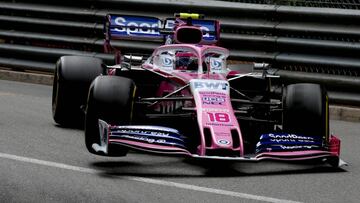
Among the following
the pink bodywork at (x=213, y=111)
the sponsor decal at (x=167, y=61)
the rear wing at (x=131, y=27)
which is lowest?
the pink bodywork at (x=213, y=111)

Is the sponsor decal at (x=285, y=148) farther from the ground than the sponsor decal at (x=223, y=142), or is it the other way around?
the sponsor decal at (x=223, y=142)

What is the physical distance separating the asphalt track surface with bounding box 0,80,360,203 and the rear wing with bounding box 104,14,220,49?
1.43 m

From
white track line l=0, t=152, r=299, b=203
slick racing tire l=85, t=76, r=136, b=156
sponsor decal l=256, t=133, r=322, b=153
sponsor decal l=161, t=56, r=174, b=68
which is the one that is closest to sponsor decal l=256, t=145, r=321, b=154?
sponsor decal l=256, t=133, r=322, b=153

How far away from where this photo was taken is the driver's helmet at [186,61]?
29.1 ft

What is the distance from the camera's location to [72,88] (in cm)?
969

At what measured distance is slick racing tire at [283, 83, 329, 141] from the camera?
26.1ft

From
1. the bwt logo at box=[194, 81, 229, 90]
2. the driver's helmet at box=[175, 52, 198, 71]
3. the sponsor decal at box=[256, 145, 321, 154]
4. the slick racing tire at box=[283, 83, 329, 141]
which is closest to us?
the sponsor decal at box=[256, 145, 321, 154]

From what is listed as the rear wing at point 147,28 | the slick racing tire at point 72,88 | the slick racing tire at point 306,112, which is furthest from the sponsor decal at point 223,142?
the slick racing tire at point 72,88

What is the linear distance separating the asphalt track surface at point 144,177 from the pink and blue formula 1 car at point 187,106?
166 mm

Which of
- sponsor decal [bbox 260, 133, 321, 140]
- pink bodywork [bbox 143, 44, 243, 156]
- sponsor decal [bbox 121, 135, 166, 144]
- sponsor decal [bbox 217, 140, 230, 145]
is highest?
pink bodywork [bbox 143, 44, 243, 156]

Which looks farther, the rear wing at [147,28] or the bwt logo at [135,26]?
the bwt logo at [135,26]

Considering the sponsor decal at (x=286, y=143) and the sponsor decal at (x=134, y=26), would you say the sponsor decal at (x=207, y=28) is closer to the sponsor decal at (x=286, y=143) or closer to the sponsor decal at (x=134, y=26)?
the sponsor decal at (x=134, y=26)

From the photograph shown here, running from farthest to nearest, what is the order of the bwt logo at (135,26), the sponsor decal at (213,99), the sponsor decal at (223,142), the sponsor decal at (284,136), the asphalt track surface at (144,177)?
the bwt logo at (135,26) → the sponsor decal at (213,99) → the sponsor decal at (284,136) → the sponsor decal at (223,142) → the asphalt track surface at (144,177)

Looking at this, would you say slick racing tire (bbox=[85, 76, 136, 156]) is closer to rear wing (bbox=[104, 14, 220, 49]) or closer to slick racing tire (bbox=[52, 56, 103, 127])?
slick racing tire (bbox=[52, 56, 103, 127])
